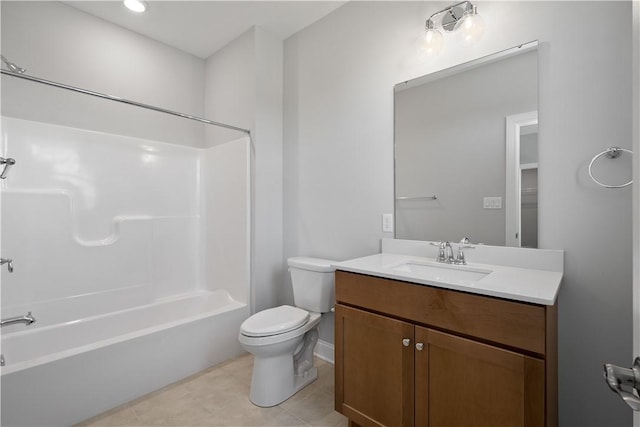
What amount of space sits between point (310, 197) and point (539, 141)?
4.96 ft

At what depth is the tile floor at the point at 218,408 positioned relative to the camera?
1.59 m

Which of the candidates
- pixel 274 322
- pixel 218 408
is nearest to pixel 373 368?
pixel 274 322

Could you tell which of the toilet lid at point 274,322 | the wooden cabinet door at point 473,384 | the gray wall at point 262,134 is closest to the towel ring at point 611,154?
the wooden cabinet door at point 473,384

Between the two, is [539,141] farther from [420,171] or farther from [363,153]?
[363,153]

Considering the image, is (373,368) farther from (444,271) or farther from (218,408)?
(218,408)

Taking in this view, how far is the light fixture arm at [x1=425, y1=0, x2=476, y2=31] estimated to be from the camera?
5.09ft

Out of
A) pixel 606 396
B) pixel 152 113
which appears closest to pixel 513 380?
pixel 606 396

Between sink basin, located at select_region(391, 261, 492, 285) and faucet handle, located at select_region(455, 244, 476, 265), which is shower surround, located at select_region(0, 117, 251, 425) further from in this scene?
faucet handle, located at select_region(455, 244, 476, 265)

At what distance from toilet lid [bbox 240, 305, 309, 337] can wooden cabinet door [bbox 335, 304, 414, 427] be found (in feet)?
1.19

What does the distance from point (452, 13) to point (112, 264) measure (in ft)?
9.63

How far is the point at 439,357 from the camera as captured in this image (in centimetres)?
116

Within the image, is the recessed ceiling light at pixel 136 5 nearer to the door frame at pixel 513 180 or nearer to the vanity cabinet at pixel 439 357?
the vanity cabinet at pixel 439 357

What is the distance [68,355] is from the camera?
154 cm

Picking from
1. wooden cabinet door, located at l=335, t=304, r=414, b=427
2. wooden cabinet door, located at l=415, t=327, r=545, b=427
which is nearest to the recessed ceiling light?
wooden cabinet door, located at l=335, t=304, r=414, b=427
